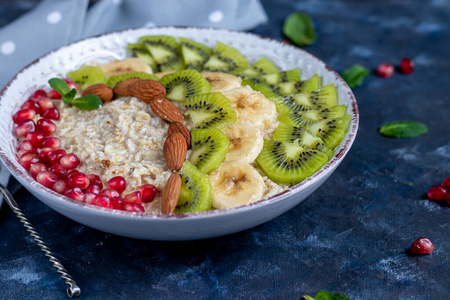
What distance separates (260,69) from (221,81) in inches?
19.0

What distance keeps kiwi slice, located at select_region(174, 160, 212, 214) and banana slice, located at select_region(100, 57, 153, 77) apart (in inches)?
48.2

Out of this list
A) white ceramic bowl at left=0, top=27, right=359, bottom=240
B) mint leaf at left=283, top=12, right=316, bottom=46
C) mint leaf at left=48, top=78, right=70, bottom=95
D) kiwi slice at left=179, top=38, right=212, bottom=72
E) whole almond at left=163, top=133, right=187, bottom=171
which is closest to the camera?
white ceramic bowl at left=0, top=27, right=359, bottom=240

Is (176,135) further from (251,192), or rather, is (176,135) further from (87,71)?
(87,71)

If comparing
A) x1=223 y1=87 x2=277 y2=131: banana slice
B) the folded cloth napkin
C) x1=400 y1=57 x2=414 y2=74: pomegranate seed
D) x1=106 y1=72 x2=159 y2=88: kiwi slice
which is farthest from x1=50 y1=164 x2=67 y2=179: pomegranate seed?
x1=400 y1=57 x2=414 y2=74: pomegranate seed

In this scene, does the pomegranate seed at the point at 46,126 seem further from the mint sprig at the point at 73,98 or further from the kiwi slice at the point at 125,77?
the kiwi slice at the point at 125,77

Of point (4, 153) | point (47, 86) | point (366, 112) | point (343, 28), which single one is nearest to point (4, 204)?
point (4, 153)

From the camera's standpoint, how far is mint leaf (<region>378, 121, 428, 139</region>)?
12.3 feet

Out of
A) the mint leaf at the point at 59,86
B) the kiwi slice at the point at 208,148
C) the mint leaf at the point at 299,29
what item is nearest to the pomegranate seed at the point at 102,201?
the kiwi slice at the point at 208,148

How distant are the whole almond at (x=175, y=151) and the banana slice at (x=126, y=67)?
1009mm

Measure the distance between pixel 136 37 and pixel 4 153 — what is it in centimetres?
158

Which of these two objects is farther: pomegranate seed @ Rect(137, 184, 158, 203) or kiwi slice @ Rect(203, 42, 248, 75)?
kiwi slice @ Rect(203, 42, 248, 75)

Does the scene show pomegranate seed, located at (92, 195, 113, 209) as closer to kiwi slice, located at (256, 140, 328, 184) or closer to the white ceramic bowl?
the white ceramic bowl

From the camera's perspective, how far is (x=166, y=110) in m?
3.02

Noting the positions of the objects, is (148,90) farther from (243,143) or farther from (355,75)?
(355,75)
